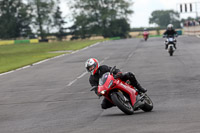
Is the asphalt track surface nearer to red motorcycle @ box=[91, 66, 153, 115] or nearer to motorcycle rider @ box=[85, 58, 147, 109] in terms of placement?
red motorcycle @ box=[91, 66, 153, 115]

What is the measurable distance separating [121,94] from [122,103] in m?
0.20

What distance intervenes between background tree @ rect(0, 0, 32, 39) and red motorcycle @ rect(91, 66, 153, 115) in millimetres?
115537

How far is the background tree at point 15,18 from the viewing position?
124m

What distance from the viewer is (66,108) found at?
12.0 metres

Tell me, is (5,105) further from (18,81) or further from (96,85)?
(18,81)

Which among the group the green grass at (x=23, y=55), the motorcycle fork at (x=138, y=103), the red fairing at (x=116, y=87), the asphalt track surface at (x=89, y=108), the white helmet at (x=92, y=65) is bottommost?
the green grass at (x=23, y=55)

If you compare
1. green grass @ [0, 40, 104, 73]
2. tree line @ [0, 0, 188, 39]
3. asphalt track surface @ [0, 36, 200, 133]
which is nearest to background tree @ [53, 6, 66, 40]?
tree line @ [0, 0, 188, 39]

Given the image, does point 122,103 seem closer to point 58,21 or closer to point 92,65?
point 92,65

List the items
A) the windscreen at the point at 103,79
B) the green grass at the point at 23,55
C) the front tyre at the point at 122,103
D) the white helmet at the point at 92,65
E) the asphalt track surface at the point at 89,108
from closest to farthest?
the asphalt track surface at the point at 89,108 < the front tyre at the point at 122,103 < the windscreen at the point at 103,79 < the white helmet at the point at 92,65 < the green grass at the point at 23,55

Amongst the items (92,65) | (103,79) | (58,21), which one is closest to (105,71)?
(92,65)

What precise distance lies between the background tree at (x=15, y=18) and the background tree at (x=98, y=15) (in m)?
16.3

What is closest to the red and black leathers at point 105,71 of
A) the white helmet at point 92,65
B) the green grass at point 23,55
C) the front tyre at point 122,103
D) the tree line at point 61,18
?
the white helmet at point 92,65

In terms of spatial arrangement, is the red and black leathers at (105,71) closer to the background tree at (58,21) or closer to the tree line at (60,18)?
the tree line at (60,18)

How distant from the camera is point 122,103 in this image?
988cm
